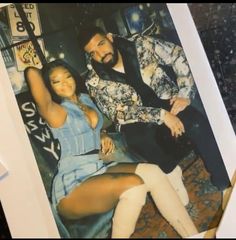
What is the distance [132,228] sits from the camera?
41cm

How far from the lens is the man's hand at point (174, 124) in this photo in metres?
0.43

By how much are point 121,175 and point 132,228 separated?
5 cm

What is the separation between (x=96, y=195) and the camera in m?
0.42

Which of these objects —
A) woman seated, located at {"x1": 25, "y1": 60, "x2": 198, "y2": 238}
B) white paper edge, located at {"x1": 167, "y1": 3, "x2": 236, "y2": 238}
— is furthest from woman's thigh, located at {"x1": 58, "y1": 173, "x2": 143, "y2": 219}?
white paper edge, located at {"x1": 167, "y1": 3, "x2": 236, "y2": 238}

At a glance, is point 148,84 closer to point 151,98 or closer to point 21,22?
point 151,98

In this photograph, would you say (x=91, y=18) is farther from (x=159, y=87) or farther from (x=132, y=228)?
(x=132, y=228)

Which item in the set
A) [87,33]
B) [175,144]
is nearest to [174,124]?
[175,144]

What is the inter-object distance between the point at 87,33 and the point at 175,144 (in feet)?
A: 0.51

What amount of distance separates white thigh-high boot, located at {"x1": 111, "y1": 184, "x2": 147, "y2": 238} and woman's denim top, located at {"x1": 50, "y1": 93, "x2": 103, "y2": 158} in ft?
0.20

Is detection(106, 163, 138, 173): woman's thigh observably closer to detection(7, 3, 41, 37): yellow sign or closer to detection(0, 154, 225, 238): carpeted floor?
detection(0, 154, 225, 238): carpeted floor

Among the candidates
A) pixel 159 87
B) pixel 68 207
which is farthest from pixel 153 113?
pixel 68 207

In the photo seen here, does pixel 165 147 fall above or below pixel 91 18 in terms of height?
below

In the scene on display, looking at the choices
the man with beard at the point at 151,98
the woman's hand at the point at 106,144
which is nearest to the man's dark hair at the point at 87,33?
the man with beard at the point at 151,98

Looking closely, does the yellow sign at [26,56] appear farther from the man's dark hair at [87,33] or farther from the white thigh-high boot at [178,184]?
the white thigh-high boot at [178,184]
